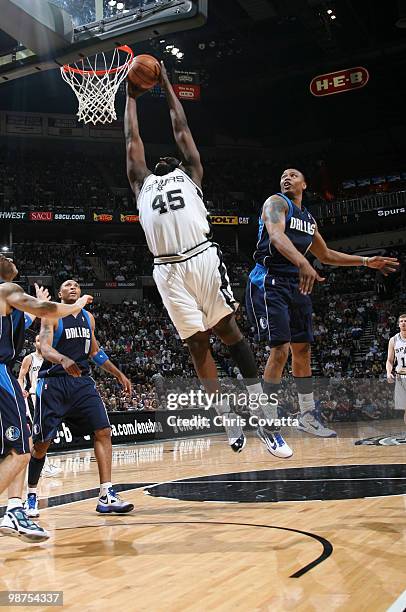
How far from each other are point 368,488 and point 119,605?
13.6 feet

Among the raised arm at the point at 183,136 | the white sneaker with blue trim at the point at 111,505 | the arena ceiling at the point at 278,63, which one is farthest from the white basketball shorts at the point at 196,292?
the arena ceiling at the point at 278,63

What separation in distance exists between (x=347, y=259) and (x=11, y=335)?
290cm

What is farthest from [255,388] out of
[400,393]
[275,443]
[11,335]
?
[400,393]

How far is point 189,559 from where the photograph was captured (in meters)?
4.26

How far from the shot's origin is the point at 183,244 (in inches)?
175

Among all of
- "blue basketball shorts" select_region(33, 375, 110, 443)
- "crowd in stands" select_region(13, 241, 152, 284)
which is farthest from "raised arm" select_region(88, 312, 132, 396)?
"crowd in stands" select_region(13, 241, 152, 284)

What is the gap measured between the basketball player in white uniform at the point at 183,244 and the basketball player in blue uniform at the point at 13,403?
0.87 m

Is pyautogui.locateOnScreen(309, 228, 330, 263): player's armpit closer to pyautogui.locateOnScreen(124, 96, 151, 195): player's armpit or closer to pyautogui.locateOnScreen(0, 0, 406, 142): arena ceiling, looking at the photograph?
pyautogui.locateOnScreen(124, 96, 151, 195): player's armpit

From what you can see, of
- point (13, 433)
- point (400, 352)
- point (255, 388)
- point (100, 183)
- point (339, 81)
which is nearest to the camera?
point (13, 433)

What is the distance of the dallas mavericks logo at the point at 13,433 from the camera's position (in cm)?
463

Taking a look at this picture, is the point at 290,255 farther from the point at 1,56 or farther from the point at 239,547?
the point at 1,56

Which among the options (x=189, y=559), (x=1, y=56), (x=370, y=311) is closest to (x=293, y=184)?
(x=189, y=559)

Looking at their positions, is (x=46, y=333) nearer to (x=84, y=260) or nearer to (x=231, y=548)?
(x=231, y=548)

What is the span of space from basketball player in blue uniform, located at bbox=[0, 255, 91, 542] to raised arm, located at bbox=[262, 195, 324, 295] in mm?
1583
